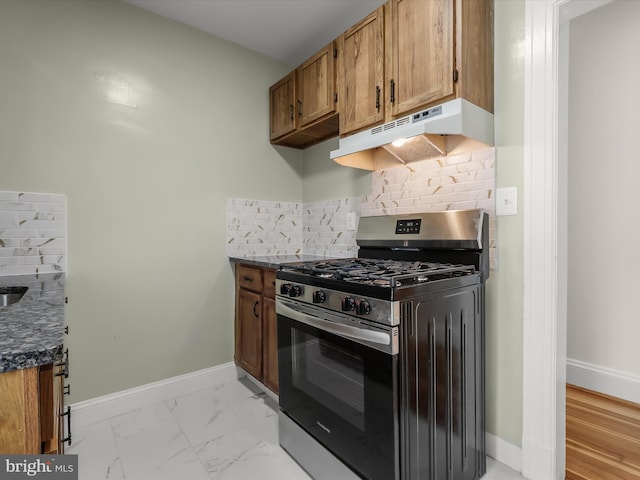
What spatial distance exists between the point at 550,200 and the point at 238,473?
1.87 meters

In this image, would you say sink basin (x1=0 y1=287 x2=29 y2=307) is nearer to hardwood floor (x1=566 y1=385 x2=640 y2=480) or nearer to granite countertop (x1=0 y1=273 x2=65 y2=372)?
granite countertop (x1=0 y1=273 x2=65 y2=372)

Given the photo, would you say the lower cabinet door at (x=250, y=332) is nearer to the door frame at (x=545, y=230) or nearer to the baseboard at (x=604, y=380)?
the door frame at (x=545, y=230)

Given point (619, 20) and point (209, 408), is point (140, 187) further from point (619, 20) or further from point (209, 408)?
point (619, 20)

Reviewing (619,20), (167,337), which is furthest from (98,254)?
(619,20)

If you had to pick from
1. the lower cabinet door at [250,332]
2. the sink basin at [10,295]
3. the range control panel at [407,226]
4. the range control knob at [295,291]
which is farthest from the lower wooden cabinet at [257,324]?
the sink basin at [10,295]

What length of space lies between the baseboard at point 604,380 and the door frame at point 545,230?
115cm

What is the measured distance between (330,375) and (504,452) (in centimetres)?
97

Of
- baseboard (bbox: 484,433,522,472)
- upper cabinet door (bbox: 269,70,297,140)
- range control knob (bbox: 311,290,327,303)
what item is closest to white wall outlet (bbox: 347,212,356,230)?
upper cabinet door (bbox: 269,70,297,140)

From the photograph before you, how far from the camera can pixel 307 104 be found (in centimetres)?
237

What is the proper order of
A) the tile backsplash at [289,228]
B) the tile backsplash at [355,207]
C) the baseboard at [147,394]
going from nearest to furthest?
the tile backsplash at [355,207]
the baseboard at [147,394]
the tile backsplash at [289,228]

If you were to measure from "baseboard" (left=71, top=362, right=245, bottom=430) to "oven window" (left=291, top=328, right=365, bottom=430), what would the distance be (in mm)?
1143

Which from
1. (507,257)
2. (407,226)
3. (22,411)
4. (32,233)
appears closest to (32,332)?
(22,411)

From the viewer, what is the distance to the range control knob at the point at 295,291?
1.54 metres

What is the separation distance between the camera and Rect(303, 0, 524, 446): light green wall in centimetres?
155
